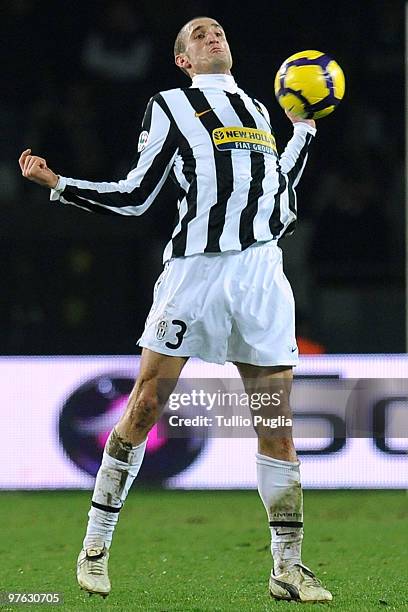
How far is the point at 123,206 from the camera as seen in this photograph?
159 inches

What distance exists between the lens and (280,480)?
3.99m

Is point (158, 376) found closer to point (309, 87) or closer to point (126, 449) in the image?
point (126, 449)

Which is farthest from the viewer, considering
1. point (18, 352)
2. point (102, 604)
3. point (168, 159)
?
point (18, 352)

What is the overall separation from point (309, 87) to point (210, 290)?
2.59 feet

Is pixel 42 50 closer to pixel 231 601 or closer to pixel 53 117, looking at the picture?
pixel 53 117

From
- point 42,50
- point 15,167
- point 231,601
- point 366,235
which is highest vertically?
point 42,50

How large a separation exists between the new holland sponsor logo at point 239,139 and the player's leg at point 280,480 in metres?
0.68

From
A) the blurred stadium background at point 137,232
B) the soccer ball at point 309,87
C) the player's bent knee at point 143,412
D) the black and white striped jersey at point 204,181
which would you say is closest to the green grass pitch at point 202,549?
the blurred stadium background at point 137,232

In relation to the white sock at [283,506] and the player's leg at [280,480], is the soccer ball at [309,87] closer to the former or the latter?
the player's leg at [280,480]

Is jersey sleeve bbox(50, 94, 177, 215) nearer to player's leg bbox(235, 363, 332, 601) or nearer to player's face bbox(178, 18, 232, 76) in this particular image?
player's face bbox(178, 18, 232, 76)

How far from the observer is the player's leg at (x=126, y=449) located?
13.0 ft

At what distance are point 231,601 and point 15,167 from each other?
403 centimetres

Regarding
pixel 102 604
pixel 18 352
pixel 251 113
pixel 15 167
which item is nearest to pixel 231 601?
pixel 102 604

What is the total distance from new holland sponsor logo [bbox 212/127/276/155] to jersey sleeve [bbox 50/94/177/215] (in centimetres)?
14
